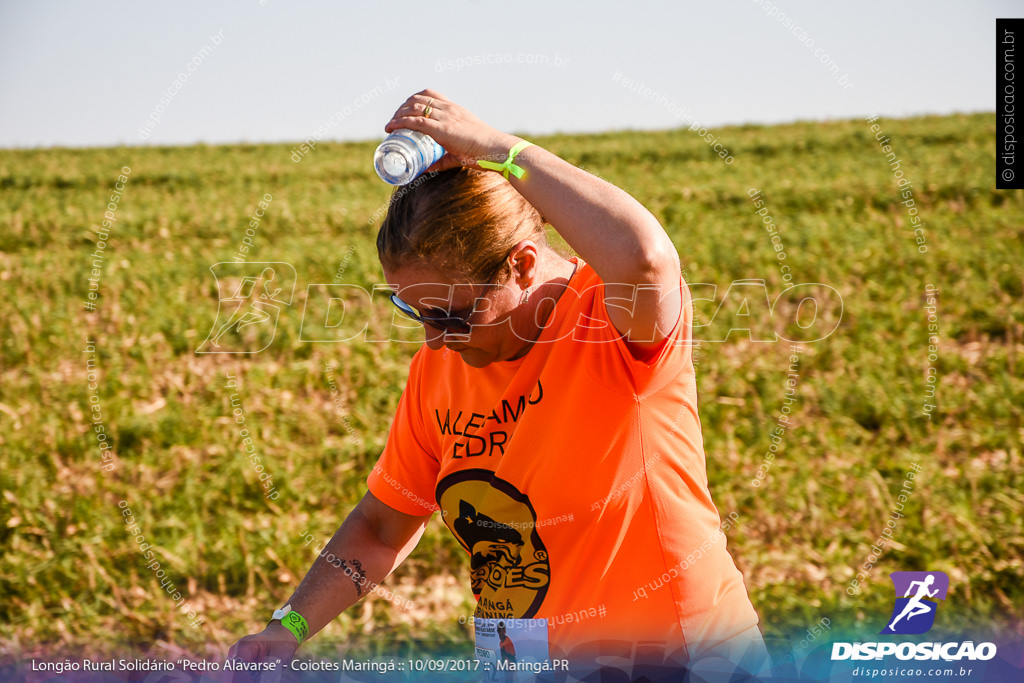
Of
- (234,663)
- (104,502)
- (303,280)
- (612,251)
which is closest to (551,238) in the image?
(612,251)

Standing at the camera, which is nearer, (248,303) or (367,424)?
(367,424)

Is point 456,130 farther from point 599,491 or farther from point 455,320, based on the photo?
point 599,491

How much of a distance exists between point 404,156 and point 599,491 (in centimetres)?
79

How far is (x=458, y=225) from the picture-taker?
5.39 feet

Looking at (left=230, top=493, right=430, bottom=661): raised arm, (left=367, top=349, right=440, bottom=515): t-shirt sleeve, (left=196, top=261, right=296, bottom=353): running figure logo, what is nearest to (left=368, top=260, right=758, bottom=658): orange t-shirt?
(left=367, top=349, right=440, bottom=515): t-shirt sleeve

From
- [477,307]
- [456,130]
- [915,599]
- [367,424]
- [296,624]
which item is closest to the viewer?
[456,130]

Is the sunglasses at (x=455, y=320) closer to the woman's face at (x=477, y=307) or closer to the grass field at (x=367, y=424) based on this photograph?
the woman's face at (x=477, y=307)

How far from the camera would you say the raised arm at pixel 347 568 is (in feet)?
5.96

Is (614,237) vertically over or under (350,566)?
over

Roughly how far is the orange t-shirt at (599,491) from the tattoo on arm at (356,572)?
0.43 m

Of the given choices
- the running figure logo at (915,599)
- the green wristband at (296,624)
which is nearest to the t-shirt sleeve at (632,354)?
the green wristband at (296,624)

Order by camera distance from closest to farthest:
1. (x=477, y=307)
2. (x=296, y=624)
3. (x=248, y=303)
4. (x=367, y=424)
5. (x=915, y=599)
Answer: (x=477, y=307), (x=296, y=624), (x=915, y=599), (x=367, y=424), (x=248, y=303)

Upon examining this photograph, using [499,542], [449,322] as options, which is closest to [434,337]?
[449,322]

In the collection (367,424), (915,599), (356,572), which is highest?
(356,572)
